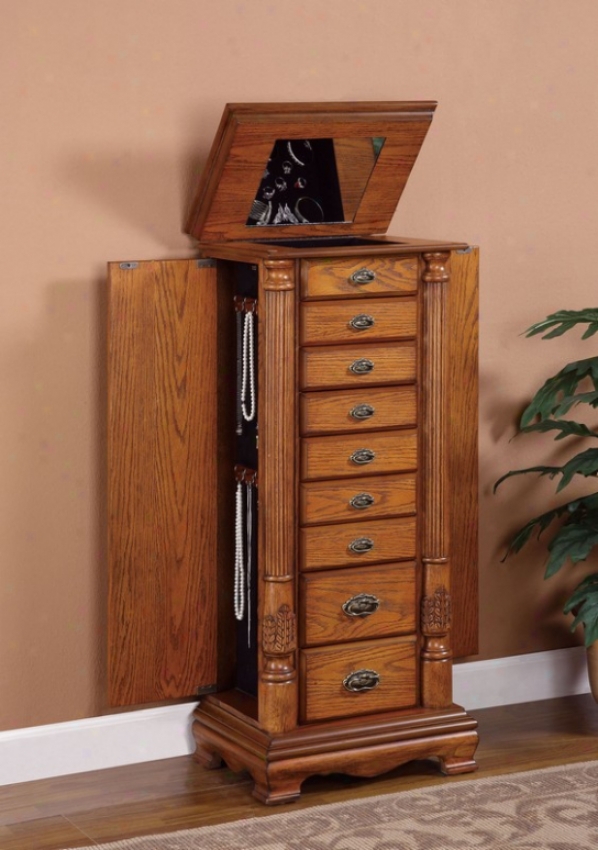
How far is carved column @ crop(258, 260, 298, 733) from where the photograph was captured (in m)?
3.10

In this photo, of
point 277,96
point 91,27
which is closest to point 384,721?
point 277,96

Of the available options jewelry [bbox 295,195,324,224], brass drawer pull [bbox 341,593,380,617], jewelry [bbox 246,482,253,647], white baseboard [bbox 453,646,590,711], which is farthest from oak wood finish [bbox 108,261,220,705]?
white baseboard [bbox 453,646,590,711]

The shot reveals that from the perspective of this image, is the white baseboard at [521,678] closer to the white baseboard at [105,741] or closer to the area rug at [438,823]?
the white baseboard at [105,741]

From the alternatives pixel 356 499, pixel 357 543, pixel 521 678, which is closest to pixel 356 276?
pixel 356 499

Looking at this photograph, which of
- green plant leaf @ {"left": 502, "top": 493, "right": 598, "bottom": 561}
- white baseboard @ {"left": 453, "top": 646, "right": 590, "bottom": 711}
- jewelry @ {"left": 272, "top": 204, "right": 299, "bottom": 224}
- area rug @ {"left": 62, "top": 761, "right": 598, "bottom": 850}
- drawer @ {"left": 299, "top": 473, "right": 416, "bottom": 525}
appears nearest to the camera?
area rug @ {"left": 62, "top": 761, "right": 598, "bottom": 850}

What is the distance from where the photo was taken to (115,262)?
3.25 metres

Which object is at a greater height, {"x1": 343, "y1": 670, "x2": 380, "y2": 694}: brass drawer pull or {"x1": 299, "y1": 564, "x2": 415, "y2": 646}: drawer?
{"x1": 299, "y1": 564, "x2": 415, "y2": 646}: drawer

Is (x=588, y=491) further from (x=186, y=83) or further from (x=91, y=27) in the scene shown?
(x=91, y=27)

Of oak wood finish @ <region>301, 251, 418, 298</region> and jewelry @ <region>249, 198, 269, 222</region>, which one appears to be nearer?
oak wood finish @ <region>301, 251, 418, 298</region>

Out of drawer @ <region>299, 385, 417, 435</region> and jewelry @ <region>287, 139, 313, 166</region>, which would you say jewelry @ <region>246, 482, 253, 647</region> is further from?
jewelry @ <region>287, 139, 313, 166</region>

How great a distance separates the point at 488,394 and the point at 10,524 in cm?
134

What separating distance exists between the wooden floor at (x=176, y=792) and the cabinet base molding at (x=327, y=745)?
1.7 inches

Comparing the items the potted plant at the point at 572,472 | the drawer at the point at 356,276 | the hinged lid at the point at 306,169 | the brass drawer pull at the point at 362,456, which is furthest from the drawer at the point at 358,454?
the hinged lid at the point at 306,169

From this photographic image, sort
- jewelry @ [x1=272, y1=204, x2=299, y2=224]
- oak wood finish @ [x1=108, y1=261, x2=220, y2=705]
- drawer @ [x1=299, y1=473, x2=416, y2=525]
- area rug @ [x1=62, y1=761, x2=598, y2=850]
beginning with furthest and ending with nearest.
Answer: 1. jewelry @ [x1=272, y1=204, x2=299, y2=224]
2. oak wood finish @ [x1=108, y1=261, x2=220, y2=705]
3. drawer @ [x1=299, y1=473, x2=416, y2=525]
4. area rug @ [x1=62, y1=761, x2=598, y2=850]
